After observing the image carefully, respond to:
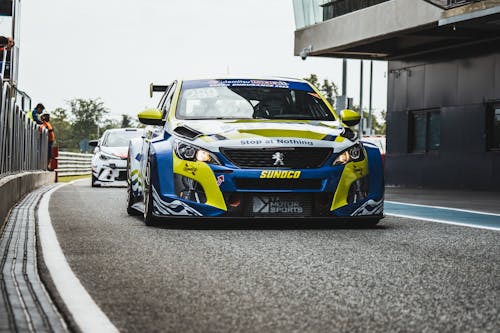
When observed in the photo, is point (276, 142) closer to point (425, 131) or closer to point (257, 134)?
point (257, 134)

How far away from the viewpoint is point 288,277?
612cm

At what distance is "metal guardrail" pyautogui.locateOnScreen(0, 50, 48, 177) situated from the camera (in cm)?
1155

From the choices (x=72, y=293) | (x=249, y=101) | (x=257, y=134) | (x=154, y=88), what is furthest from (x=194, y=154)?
(x=154, y=88)

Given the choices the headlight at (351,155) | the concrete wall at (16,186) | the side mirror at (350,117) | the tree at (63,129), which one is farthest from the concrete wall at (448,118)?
the tree at (63,129)

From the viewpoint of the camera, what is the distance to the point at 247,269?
647 cm

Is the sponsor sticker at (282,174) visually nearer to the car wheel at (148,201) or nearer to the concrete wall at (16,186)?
the car wheel at (148,201)

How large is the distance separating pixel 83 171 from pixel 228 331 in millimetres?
49167

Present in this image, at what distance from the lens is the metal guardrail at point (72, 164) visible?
43344 millimetres

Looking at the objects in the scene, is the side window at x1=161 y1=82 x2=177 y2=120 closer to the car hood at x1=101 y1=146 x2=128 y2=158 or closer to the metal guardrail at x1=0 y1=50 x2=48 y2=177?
the metal guardrail at x1=0 y1=50 x2=48 y2=177

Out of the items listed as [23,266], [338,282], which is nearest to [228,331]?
[338,282]

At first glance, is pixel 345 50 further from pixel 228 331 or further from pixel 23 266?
pixel 228 331

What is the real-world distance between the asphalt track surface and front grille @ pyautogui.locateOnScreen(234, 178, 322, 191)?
0.43m

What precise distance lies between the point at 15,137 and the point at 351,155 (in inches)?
256

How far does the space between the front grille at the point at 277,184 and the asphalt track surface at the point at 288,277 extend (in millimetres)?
429
